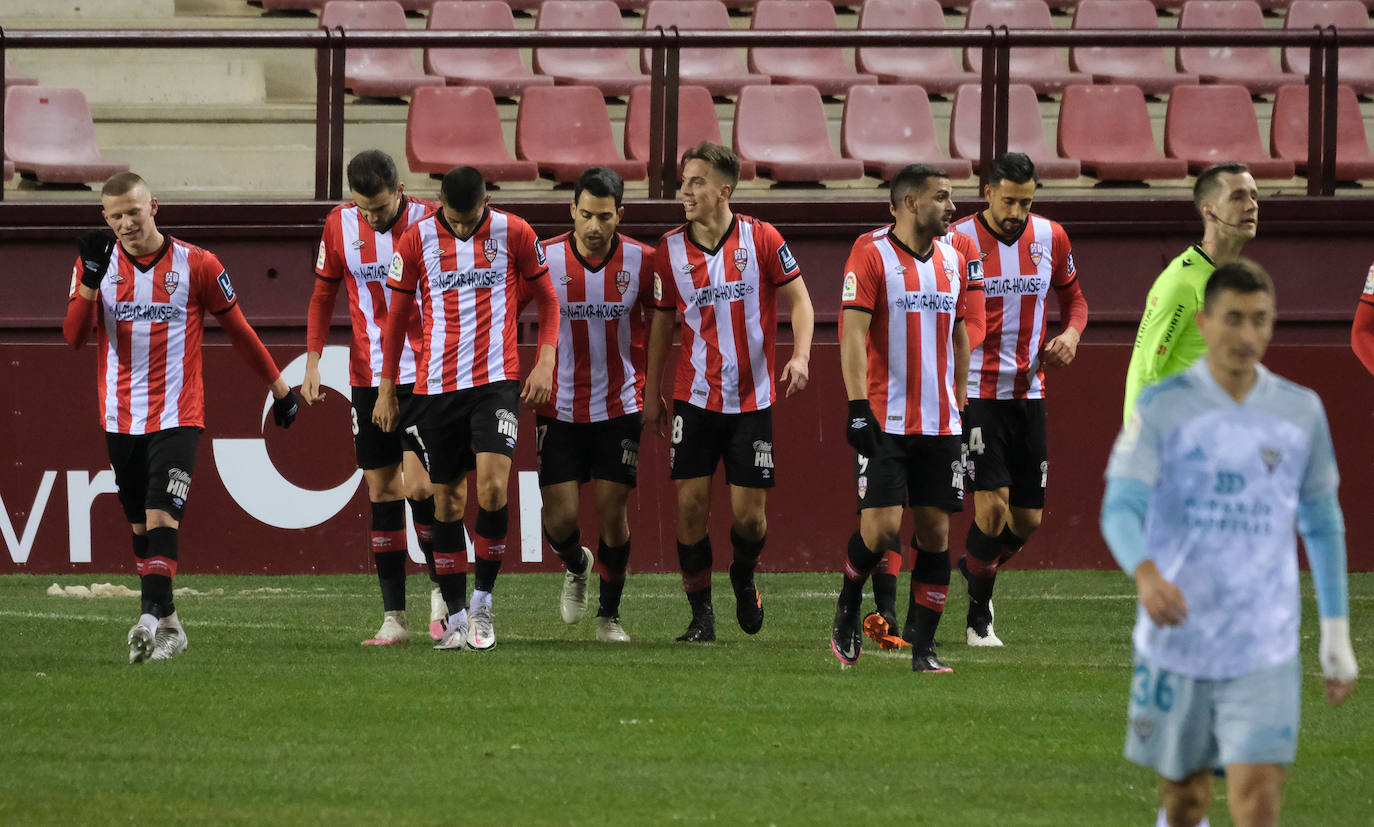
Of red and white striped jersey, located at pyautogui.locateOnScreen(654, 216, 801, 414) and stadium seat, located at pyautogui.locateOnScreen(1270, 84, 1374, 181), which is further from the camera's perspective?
stadium seat, located at pyautogui.locateOnScreen(1270, 84, 1374, 181)

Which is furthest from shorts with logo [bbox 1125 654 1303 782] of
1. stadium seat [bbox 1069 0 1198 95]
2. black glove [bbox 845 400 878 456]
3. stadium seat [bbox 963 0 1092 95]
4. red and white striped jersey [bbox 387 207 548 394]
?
stadium seat [bbox 1069 0 1198 95]

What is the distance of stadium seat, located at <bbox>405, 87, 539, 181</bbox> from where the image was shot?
45.6 ft

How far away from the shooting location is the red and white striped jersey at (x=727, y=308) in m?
8.92

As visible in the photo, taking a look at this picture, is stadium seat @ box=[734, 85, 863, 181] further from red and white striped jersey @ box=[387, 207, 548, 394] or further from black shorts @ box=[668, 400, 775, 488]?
red and white striped jersey @ box=[387, 207, 548, 394]

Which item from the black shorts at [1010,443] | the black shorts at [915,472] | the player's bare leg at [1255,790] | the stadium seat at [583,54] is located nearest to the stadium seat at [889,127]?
the stadium seat at [583,54]

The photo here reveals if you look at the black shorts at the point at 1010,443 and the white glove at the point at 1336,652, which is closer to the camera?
the white glove at the point at 1336,652

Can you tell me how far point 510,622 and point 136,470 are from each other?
229cm

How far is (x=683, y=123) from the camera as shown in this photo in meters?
13.1

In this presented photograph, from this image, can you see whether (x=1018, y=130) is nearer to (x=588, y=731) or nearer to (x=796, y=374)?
(x=796, y=374)

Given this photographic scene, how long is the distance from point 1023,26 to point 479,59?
4564mm

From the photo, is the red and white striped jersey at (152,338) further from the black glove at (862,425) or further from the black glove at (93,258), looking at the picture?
the black glove at (862,425)

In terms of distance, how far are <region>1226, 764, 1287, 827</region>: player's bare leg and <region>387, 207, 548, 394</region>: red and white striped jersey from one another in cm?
510

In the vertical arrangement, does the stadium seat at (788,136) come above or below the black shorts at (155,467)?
above

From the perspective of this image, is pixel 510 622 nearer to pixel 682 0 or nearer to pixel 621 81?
pixel 621 81
